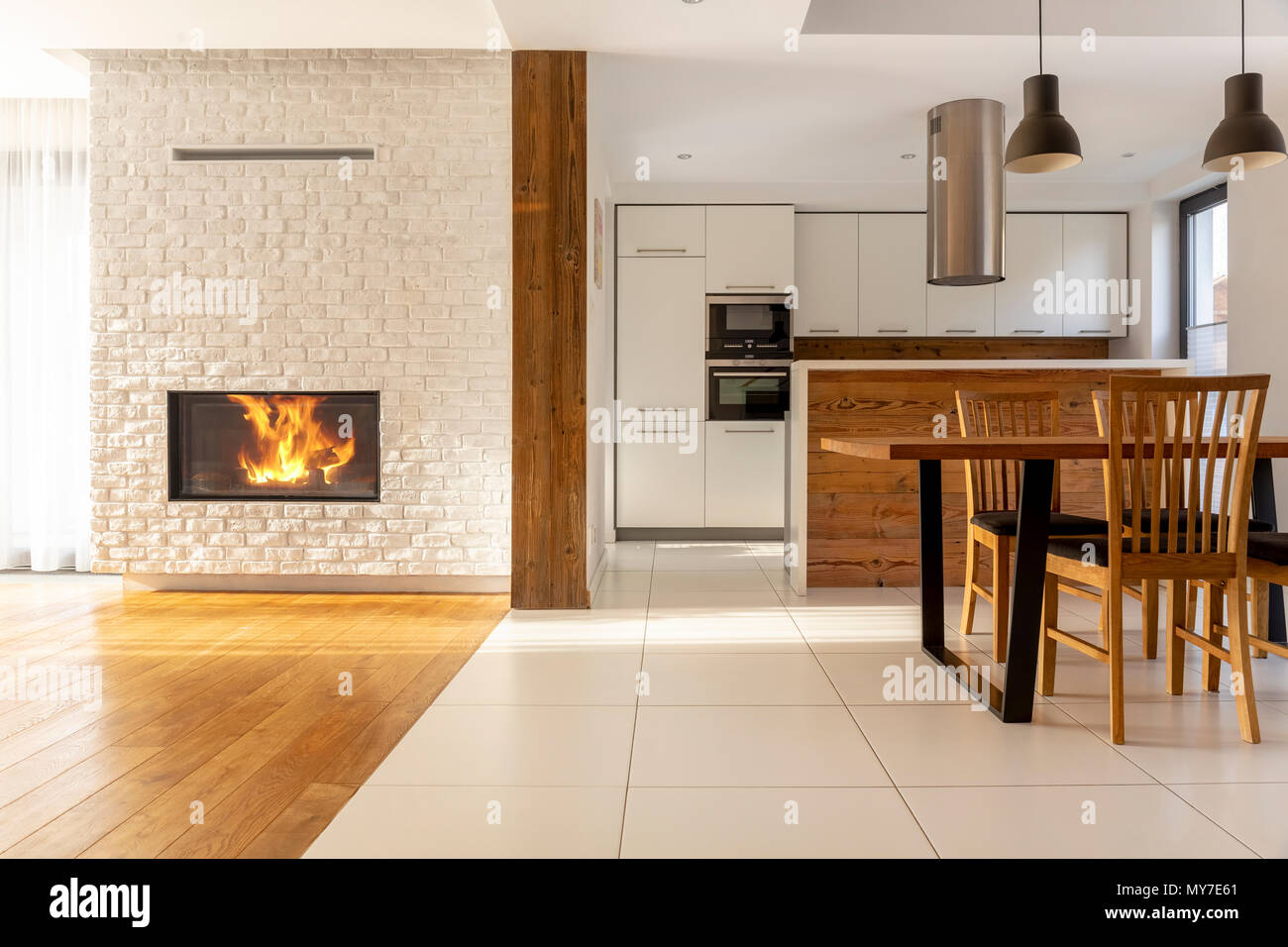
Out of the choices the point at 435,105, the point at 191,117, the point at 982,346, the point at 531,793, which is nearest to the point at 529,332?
the point at 435,105

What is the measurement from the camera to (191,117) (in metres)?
4.03

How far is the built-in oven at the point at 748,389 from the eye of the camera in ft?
19.1

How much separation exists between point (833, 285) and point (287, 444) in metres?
3.70

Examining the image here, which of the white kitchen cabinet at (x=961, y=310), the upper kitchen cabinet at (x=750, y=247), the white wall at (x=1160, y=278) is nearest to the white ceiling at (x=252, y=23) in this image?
the upper kitchen cabinet at (x=750, y=247)

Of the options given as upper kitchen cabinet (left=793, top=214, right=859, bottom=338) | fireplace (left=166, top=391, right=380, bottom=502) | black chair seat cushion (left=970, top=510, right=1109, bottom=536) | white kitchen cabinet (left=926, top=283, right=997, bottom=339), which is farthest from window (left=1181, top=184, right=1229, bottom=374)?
fireplace (left=166, top=391, right=380, bottom=502)

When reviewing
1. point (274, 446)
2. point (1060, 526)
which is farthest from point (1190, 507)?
point (274, 446)

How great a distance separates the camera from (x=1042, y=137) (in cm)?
310

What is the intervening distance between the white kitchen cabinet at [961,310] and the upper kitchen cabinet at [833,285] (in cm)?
52

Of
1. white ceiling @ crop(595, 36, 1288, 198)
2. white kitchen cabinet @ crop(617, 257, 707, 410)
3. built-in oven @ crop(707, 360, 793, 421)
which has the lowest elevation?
built-in oven @ crop(707, 360, 793, 421)

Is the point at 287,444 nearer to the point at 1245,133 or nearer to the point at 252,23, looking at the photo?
the point at 252,23

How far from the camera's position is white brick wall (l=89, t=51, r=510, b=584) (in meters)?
4.02

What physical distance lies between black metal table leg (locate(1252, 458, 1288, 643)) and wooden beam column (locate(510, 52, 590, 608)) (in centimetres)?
251

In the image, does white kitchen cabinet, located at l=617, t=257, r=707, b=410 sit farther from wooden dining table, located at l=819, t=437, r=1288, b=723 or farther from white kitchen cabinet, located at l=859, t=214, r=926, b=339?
wooden dining table, located at l=819, t=437, r=1288, b=723

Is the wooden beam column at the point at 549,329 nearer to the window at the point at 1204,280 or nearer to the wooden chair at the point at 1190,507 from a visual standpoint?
the wooden chair at the point at 1190,507
